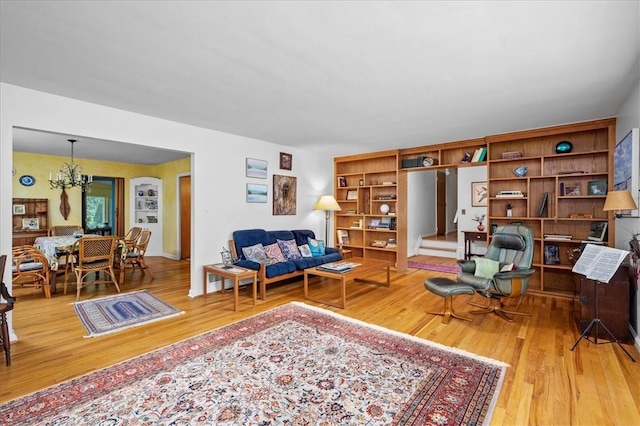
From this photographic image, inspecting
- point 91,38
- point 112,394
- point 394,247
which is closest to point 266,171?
point 394,247

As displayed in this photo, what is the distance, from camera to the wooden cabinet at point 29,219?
6.27 metres

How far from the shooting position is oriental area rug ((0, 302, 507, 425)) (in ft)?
6.02

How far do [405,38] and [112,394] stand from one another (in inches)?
124

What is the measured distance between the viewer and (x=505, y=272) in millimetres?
3371

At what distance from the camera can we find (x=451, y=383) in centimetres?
218

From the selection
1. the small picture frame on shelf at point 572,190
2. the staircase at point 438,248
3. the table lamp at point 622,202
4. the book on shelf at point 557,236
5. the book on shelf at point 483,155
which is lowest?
the staircase at point 438,248

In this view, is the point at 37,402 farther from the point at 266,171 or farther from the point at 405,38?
the point at 266,171

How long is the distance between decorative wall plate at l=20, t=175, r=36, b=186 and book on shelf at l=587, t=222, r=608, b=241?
1008cm

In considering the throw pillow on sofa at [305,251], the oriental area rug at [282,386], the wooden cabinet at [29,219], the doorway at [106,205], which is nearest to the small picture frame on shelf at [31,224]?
the wooden cabinet at [29,219]

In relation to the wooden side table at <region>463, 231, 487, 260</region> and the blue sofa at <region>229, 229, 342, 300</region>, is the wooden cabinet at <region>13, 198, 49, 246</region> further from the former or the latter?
the wooden side table at <region>463, 231, 487, 260</region>

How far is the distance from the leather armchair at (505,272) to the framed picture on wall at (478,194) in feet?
11.3

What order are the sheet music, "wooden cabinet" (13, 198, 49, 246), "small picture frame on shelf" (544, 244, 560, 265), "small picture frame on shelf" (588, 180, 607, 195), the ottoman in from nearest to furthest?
the sheet music, the ottoman, "small picture frame on shelf" (588, 180, 607, 195), "small picture frame on shelf" (544, 244, 560, 265), "wooden cabinet" (13, 198, 49, 246)

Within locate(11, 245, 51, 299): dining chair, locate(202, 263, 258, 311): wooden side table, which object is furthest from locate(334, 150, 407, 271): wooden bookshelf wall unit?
locate(11, 245, 51, 299): dining chair

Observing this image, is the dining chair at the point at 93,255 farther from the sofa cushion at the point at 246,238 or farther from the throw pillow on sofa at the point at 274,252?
the throw pillow on sofa at the point at 274,252
